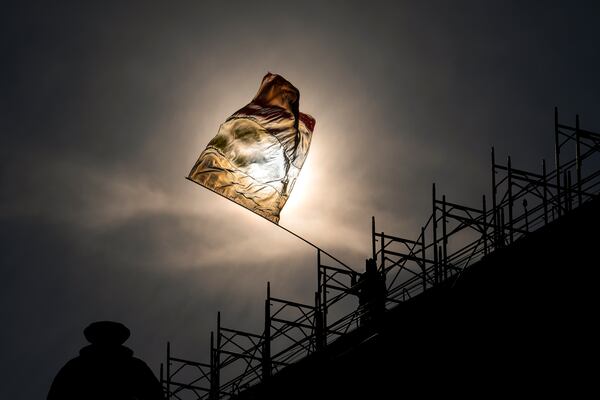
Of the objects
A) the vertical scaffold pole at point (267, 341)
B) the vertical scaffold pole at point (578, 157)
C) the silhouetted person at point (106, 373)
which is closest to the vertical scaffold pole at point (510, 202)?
the vertical scaffold pole at point (578, 157)

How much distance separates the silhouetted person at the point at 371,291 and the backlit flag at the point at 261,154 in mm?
3172

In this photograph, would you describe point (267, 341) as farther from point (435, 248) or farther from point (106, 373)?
point (106, 373)

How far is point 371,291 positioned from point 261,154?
4550 millimetres

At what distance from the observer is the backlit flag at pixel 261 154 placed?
2539 centimetres

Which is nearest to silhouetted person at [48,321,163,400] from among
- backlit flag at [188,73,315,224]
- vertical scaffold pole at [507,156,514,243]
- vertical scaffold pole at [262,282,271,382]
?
vertical scaffold pole at [507,156,514,243]

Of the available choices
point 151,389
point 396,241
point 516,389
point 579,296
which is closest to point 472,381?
point 516,389

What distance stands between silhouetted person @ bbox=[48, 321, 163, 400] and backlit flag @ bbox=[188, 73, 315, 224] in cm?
1612

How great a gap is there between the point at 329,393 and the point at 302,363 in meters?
1.28

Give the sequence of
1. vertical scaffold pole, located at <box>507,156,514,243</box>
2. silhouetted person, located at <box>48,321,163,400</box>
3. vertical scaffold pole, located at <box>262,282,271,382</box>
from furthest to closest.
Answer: vertical scaffold pole, located at <box>262,282,271,382</box> → vertical scaffold pole, located at <box>507,156,514,243</box> → silhouetted person, located at <box>48,321,163,400</box>

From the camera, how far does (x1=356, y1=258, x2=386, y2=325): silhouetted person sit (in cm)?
2502

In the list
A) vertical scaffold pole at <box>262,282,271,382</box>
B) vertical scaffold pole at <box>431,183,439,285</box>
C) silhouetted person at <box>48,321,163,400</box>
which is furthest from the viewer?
vertical scaffold pole at <box>262,282,271,382</box>

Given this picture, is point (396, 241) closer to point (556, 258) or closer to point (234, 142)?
point (234, 142)

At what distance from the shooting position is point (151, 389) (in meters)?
8.53

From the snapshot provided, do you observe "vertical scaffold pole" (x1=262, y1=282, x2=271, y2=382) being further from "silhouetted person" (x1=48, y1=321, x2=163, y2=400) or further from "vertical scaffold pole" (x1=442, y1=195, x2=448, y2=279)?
"silhouetted person" (x1=48, y1=321, x2=163, y2=400)
